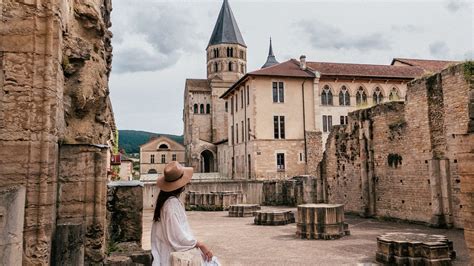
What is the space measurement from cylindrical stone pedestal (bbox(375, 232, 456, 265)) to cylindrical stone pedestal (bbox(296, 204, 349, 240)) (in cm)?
350

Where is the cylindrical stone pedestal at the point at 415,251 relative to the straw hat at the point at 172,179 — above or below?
below

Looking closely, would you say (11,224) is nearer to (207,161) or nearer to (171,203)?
(171,203)

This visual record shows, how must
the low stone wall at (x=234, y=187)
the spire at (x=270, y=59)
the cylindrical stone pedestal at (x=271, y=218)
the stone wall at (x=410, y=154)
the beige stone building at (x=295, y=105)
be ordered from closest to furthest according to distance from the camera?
the stone wall at (x=410, y=154), the cylindrical stone pedestal at (x=271, y=218), the low stone wall at (x=234, y=187), the beige stone building at (x=295, y=105), the spire at (x=270, y=59)

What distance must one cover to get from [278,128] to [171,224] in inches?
1241

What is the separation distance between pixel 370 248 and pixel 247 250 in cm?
333

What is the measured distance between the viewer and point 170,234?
12.5 feet

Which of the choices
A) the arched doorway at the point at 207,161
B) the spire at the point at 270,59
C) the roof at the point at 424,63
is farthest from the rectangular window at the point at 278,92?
the spire at the point at 270,59

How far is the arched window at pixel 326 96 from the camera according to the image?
3709 centimetres

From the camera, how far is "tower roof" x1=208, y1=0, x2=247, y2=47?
72.1 m

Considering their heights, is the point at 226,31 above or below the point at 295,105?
above

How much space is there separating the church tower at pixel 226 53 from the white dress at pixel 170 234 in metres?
65.9

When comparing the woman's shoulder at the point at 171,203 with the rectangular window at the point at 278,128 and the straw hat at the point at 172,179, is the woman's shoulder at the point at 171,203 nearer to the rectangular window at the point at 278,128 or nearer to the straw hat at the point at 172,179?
the straw hat at the point at 172,179

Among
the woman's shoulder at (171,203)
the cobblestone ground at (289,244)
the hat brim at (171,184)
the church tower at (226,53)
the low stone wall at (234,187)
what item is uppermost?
the church tower at (226,53)

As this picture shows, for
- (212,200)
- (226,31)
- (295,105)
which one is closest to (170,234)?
(212,200)
